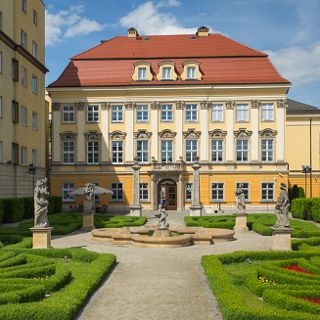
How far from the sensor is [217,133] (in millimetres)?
46625

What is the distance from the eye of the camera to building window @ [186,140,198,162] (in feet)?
153

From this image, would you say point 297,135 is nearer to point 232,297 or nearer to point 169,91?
point 169,91

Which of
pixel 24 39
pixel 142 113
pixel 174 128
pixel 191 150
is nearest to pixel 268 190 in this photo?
pixel 191 150

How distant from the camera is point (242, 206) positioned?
26984 mm

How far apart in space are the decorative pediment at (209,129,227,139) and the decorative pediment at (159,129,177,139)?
3475 millimetres

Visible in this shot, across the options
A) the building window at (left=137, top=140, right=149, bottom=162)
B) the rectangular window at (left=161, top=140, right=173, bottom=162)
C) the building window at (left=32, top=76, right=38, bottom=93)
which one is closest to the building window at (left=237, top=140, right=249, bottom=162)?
the rectangular window at (left=161, top=140, right=173, bottom=162)

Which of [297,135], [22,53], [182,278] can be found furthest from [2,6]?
[297,135]

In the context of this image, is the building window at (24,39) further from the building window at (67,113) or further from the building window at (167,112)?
the building window at (167,112)

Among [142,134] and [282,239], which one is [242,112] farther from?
[282,239]

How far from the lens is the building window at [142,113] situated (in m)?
47.2

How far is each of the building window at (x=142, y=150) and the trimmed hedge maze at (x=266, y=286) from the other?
30.8 metres

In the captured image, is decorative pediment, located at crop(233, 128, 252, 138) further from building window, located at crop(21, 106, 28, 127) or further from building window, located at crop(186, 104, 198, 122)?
building window, located at crop(21, 106, 28, 127)

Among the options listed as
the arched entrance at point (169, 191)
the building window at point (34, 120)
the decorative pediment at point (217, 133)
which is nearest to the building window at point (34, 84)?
the building window at point (34, 120)

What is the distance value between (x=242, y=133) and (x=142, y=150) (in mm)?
9569
